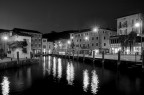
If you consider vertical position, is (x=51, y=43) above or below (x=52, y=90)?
above

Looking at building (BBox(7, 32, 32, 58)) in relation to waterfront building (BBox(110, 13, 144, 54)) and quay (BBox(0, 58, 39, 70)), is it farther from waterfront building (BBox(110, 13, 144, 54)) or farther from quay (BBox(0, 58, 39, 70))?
waterfront building (BBox(110, 13, 144, 54))

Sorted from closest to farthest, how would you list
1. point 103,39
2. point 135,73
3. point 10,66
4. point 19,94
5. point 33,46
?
point 19,94, point 135,73, point 10,66, point 103,39, point 33,46

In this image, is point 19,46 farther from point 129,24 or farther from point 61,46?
point 61,46

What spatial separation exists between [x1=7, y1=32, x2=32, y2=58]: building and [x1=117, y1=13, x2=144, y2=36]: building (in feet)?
131

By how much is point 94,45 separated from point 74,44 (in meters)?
18.6

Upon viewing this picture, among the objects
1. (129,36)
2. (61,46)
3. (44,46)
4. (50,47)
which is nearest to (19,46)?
(129,36)

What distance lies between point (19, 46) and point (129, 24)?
43.5m

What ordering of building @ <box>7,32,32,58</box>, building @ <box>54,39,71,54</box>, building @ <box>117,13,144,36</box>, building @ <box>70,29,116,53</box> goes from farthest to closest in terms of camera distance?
building @ <box>54,39,71,54</box> → building @ <box>70,29,116,53</box> → building @ <box>117,13,144,36</box> → building @ <box>7,32,32,58</box>

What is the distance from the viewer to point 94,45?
230ft

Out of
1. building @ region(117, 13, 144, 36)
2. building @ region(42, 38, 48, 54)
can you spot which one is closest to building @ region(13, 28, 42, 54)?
building @ region(42, 38, 48, 54)

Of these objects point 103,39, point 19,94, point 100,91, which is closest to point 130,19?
point 103,39

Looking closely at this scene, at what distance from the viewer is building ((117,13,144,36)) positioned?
48.9 metres

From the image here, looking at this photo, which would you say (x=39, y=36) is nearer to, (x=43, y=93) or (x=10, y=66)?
(x=10, y=66)

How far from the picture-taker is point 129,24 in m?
52.6
